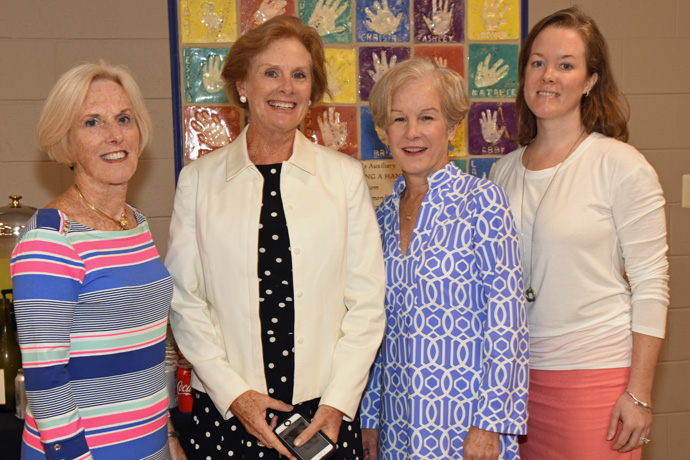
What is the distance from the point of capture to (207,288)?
178 cm

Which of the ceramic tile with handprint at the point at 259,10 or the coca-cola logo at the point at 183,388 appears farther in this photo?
the ceramic tile with handprint at the point at 259,10

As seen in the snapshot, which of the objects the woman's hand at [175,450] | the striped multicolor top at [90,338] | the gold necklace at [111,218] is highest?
the gold necklace at [111,218]

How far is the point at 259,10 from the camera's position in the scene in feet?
9.09

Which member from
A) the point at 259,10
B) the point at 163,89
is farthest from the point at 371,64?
the point at 163,89

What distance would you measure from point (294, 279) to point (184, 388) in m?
0.69

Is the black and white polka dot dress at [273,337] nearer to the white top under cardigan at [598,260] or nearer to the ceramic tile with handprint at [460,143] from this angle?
the white top under cardigan at [598,260]

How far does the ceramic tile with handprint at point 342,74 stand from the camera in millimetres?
2832

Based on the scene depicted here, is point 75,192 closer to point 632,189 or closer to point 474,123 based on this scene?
point 632,189

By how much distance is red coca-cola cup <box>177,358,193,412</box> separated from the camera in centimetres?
211

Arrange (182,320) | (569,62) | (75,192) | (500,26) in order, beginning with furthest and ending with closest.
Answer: (500,26) → (569,62) → (182,320) → (75,192)

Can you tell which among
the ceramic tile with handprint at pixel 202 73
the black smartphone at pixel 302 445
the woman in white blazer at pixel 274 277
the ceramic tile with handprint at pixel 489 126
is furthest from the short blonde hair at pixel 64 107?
the ceramic tile with handprint at pixel 489 126

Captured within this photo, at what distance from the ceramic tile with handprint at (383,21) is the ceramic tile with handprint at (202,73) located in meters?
0.62

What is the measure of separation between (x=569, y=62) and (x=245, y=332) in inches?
49.1

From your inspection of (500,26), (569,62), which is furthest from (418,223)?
(500,26)
